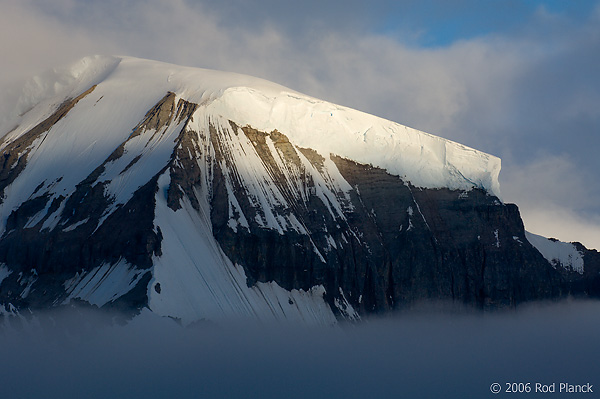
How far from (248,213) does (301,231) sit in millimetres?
10430

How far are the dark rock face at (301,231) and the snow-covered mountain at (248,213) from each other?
283 mm

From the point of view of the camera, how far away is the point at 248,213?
558 feet

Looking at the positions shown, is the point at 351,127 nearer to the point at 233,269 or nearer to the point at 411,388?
the point at 233,269

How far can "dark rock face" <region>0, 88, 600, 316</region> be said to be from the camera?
6220 inches

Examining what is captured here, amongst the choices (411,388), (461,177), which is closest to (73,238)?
(411,388)

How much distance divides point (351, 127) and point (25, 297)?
7197 centimetres

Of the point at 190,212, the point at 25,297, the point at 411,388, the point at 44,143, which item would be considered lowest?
the point at 411,388

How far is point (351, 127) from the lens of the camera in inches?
7677

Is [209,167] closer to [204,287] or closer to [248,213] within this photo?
[248,213]

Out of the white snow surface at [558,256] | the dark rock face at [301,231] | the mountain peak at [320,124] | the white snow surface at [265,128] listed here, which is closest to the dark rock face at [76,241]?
the dark rock face at [301,231]

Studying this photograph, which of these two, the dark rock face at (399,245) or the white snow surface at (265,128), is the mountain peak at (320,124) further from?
the dark rock face at (399,245)

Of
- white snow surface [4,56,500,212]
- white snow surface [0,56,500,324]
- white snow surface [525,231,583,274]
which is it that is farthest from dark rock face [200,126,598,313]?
white snow surface [4,56,500,212]

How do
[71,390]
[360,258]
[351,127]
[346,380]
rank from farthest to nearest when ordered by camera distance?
1. [351,127]
2. [360,258]
3. [346,380]
4. [71,390]

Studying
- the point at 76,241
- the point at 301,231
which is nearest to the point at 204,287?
the point at 76,241
